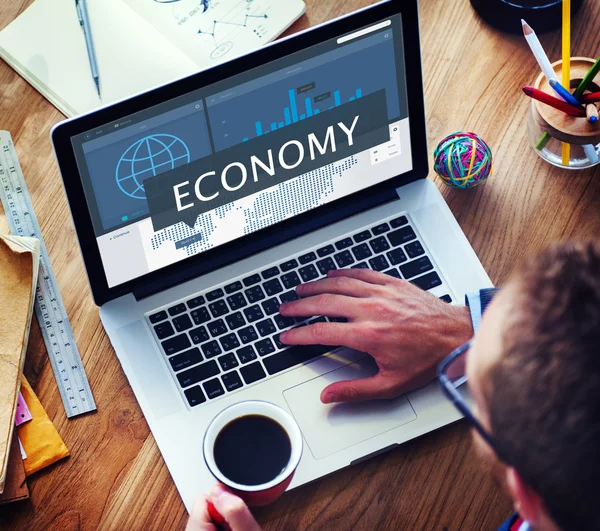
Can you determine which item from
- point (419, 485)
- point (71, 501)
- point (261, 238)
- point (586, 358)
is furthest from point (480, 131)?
point (71, 501)

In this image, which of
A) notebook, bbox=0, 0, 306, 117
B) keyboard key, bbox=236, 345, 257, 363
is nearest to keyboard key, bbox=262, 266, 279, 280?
keyboard key, bbox=236, 345, 257, 363

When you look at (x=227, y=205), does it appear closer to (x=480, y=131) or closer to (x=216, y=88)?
(x=216, y=88)

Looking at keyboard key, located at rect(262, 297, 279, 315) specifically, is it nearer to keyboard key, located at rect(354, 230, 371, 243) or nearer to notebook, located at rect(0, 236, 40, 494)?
keyboard key, located at rect(354, 230, 371, 243)

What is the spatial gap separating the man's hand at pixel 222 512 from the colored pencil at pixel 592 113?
2.13 ft

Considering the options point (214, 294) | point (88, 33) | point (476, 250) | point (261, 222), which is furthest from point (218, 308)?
point (88, 33)

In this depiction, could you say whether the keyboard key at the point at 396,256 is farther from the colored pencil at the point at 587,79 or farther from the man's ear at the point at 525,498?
the man's ear at the point at 525,498

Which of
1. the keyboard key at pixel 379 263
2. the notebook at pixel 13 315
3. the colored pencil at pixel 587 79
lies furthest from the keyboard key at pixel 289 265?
the colored pencil at pixel 587 79

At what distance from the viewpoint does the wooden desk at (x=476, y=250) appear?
1.00 meters

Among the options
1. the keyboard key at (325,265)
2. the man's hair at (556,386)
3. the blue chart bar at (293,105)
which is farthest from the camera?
the keyboard key at (325,265)

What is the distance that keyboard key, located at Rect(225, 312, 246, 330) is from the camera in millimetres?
1044

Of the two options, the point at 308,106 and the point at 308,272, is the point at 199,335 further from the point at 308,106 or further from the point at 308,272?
the point at 308,106

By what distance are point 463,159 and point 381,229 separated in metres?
0.15

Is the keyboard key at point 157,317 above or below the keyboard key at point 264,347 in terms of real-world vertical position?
above

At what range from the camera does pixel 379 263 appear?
3.59 feet
